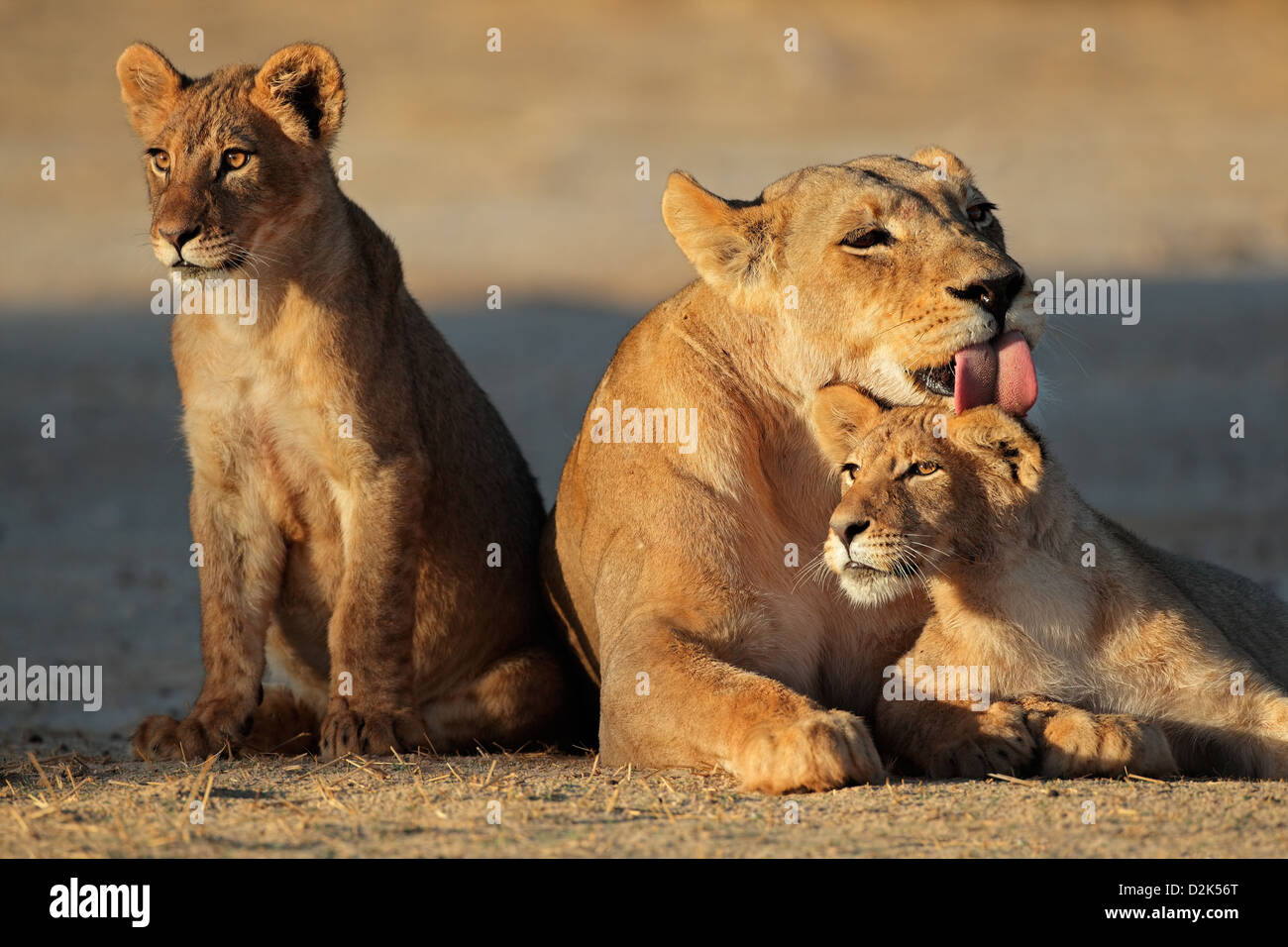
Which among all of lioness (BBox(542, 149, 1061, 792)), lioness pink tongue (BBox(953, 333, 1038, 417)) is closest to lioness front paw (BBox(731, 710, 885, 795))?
lioness (BBox(542, 149, 1061, 792))

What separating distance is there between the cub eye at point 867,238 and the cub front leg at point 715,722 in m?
1.47

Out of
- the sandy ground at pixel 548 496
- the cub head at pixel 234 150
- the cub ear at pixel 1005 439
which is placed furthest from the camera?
the cub head at pixel 234 150

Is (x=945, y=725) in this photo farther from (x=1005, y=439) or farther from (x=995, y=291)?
(x=995, y=291)

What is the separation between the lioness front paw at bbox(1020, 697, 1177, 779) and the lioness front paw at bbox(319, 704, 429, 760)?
2365 millimetres

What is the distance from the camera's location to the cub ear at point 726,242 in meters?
6.38

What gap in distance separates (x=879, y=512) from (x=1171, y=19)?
31191 mm

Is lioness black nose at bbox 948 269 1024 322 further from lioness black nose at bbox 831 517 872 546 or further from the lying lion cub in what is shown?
lioness black nose at bbox 831 517 872 546

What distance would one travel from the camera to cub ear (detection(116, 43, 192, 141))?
7.18 metres

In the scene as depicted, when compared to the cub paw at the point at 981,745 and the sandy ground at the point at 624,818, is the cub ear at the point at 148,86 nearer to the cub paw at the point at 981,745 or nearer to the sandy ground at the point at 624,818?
the sandy ground at the point at 624,818

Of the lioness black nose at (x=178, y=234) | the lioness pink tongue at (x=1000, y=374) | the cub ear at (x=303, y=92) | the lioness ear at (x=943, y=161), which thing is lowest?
the lioness pink tongue at (x=1000, y=374)

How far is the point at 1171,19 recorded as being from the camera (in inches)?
1347

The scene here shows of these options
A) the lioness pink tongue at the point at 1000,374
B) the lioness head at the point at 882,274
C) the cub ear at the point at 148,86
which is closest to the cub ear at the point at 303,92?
the cub ear at the point at 148,86
